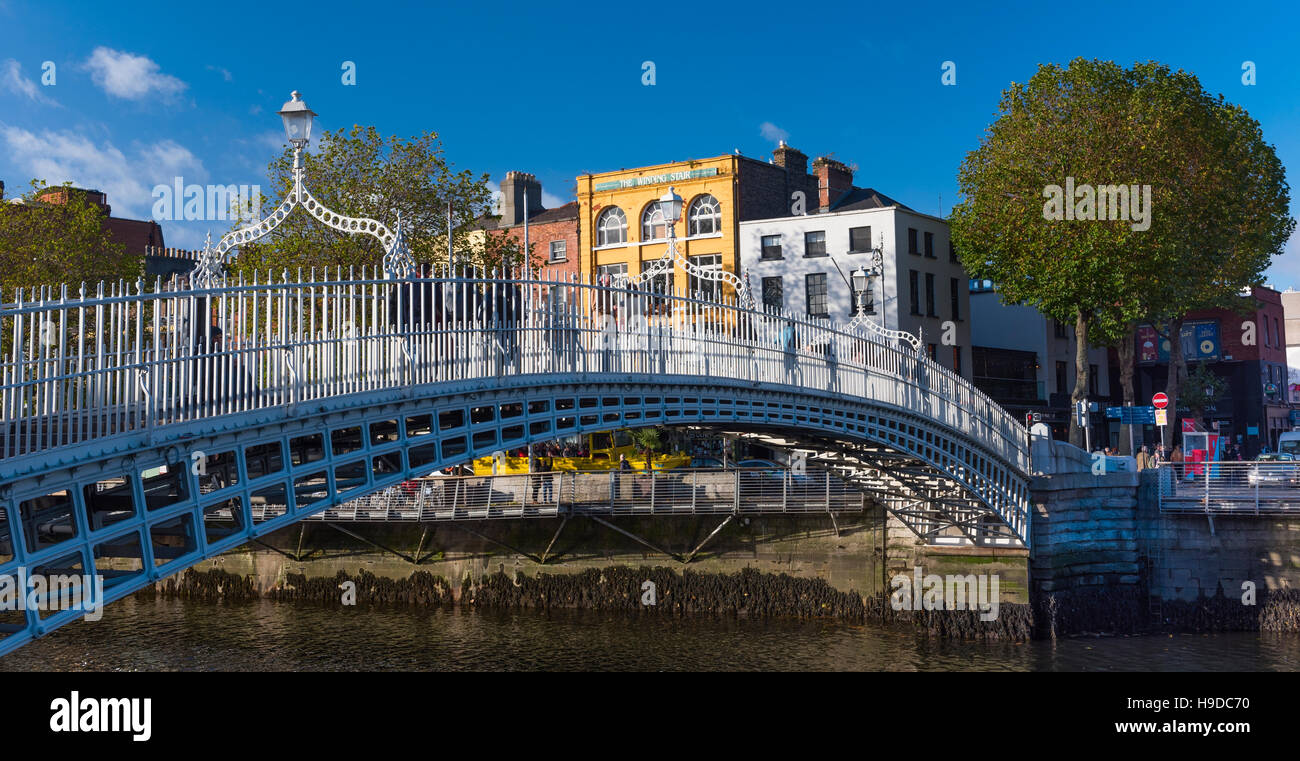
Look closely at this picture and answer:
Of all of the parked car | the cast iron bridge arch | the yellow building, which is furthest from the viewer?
the yellow building

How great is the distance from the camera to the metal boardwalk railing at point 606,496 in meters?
33.2

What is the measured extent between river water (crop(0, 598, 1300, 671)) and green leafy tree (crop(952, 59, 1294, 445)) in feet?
50.2

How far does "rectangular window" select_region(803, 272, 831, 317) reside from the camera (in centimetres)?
4960

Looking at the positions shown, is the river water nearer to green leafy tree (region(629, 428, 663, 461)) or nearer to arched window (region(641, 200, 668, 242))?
green leafy tree (region(629, 428, 663, 461))

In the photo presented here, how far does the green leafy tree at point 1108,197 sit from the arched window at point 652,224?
1194cm

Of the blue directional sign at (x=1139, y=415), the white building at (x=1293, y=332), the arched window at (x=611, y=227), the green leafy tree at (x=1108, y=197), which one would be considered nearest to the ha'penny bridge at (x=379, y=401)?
the blue directional sign at (x=1139, y=415)

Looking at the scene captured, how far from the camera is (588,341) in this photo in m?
18.0

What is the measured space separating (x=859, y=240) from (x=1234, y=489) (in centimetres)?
2084

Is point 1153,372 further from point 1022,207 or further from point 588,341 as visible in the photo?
point 588,341

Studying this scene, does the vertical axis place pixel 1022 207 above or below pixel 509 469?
above

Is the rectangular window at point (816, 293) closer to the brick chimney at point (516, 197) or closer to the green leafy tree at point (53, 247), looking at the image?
the brick chimney at point (516, 197)

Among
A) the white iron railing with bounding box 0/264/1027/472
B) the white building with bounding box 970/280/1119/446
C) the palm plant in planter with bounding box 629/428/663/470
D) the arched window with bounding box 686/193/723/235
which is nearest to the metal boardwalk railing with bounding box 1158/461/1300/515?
the white iron railing with bounding box 0/264/1027/472
